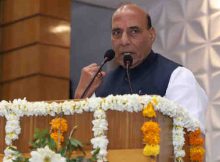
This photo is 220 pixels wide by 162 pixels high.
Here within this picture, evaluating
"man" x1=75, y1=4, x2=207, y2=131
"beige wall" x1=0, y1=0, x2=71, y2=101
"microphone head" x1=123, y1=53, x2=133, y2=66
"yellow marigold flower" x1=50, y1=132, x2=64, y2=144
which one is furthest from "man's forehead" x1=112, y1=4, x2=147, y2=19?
"beige wall" x1=0, y1=0, x2=71, y2=101

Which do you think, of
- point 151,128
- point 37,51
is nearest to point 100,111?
point 151,128

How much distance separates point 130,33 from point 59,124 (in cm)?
114

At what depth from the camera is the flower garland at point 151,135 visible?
2.55 meters

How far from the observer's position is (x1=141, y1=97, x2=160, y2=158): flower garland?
100 inches

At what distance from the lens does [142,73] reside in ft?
12.7

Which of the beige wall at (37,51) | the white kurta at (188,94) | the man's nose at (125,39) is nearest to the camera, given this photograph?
the white kurta at (188,94)

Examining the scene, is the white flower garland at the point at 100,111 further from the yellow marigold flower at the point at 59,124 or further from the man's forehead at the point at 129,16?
the man's forehead at the point at 129,16

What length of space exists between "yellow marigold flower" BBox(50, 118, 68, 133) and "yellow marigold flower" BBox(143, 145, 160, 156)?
0.40 metres

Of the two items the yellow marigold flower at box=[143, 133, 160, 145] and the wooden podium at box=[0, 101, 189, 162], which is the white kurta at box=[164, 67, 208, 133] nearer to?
the wooden podium at box=[0, 101, 189, 162]

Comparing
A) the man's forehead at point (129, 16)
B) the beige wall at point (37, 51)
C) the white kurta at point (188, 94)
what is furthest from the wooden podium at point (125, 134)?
the beige wall at point (37, 51)

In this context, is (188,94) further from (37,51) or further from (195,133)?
(37,51)

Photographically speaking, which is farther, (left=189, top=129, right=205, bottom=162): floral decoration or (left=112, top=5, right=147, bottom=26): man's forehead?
(left=112, top=5, right=147, bottom=26): man's forehead

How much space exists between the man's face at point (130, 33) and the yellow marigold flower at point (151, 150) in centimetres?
115

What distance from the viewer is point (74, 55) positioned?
394 inches
